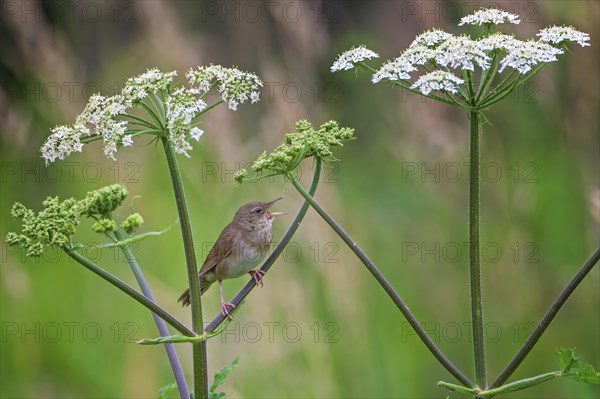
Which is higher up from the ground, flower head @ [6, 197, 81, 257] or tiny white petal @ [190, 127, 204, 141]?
tiny white petal @ [190, 127, 204, 141]

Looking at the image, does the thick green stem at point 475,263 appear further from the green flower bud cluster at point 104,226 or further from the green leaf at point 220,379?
the green flower bud cluster at point 104,226

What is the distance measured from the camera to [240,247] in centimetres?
470

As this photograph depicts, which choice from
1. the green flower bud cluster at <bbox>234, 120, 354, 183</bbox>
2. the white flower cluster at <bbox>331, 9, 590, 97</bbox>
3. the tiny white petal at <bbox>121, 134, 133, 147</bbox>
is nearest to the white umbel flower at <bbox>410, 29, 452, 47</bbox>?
the white flower cluster at <bbox>331, 9, 590, 97</bbox>

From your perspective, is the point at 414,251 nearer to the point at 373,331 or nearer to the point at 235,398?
the point at 373,331

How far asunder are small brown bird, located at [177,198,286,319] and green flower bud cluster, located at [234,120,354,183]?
1.17 meters

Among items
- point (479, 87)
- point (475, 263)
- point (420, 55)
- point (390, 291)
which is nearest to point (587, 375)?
point (475, 263)

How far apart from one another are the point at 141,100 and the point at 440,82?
1153 millimetres

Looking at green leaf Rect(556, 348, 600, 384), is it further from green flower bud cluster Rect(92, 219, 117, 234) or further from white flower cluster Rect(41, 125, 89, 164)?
white flower cluster Rect(41, 125, 89, 164)

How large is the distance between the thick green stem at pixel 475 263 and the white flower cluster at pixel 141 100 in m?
0.92

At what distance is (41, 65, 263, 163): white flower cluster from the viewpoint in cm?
322

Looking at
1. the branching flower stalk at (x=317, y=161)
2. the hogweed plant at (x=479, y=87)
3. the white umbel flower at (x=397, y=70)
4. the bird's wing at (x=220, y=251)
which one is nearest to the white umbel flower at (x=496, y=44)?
the hogweed plant at (x=479, y=87)

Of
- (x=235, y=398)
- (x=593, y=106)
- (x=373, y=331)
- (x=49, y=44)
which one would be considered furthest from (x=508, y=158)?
(x=49, y=44)

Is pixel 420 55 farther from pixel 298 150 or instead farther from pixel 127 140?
pixel 127 140

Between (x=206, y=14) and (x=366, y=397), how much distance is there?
233 inches
